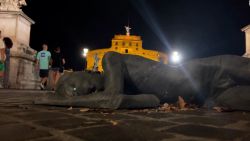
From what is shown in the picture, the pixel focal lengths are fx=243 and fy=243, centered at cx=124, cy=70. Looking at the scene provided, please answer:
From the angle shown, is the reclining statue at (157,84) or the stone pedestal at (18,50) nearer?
the reclining statue at (157,84)

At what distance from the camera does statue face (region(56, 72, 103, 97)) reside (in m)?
3.74

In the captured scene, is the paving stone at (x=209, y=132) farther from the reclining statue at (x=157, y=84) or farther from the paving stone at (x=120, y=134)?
the reclining statue at (x=157, y=84)

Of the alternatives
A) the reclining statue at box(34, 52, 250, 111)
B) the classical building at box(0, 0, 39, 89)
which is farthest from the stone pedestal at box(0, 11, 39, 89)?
the reclining statue at box(34, 52, 250, 111)

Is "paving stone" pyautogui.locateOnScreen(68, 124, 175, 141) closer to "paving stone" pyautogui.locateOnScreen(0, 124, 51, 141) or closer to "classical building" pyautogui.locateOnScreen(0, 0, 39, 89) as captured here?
"paving stone" pyautogui.locateOnScreen(0, 124, 51, 141)

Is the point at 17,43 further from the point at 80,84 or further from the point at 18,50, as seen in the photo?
the point at 80,84

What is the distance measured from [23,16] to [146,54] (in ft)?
164

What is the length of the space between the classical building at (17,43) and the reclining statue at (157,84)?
352 inches

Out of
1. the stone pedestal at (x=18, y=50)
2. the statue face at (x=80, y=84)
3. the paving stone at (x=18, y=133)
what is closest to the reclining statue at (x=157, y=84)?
the statue face at (x=80, y=84)

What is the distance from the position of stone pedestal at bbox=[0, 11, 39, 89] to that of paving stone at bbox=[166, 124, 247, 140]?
1135 cm

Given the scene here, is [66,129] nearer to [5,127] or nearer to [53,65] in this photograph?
[5,127]

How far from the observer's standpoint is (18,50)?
1231 centimetres

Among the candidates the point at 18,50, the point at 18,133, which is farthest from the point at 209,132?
the point at 18,50

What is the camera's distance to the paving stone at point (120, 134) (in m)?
1.64

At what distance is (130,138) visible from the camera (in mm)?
1644
